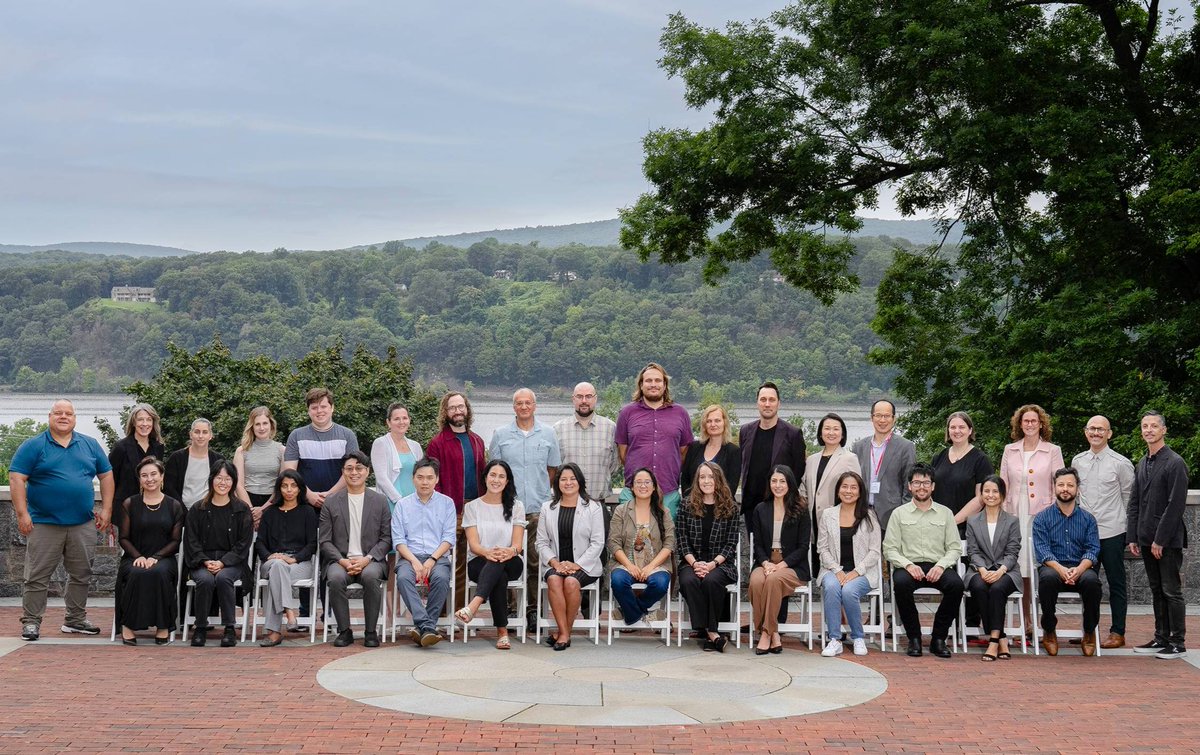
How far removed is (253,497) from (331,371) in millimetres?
27822

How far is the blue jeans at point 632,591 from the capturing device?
9164mm

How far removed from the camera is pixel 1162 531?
29.7 ft

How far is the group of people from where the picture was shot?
9070mm

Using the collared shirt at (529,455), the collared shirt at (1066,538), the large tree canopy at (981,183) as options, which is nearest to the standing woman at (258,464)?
the collared shirt at (529,455)

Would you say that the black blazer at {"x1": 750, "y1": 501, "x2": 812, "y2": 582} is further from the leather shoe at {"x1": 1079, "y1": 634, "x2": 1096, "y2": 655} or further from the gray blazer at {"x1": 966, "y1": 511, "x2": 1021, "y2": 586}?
the leather shoe at {"x1": 1079, "y1": 634, "x2": 1096, "y2": 655}

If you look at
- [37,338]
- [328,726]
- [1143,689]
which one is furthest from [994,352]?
[37,338]

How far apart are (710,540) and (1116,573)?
2930mm

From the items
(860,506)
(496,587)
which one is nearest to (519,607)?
(496,587)

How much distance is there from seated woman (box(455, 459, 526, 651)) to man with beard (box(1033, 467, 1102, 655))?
144 inches

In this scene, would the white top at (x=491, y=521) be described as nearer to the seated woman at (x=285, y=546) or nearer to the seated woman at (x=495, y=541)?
the seated woman at (x=495, y=541)

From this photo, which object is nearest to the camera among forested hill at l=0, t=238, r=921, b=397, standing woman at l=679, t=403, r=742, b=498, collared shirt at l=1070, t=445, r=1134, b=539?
collared shirt at l=1070, t=445, r=1134, b=539

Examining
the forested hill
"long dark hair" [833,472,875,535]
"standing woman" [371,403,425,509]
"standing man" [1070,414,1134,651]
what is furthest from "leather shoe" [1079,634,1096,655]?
the forested hill

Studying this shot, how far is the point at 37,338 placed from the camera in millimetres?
76188

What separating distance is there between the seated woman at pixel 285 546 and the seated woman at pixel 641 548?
217 centimetres
